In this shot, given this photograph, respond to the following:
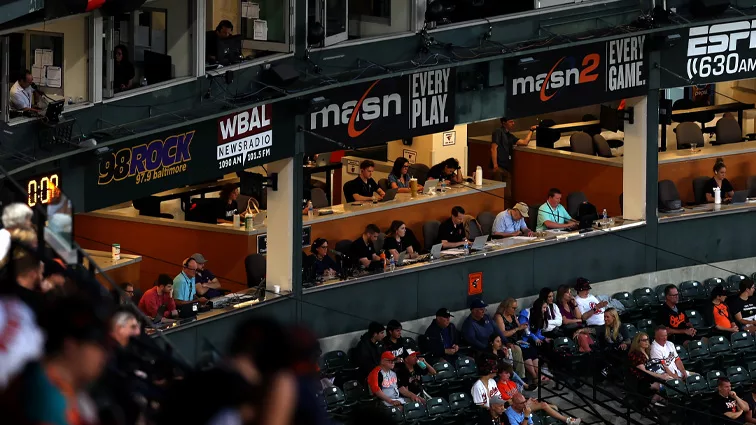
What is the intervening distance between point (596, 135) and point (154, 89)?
9.47 m

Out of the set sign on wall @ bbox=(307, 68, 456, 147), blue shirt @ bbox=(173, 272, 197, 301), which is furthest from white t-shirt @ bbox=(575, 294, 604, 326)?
blue shirt @ bbox=(173, 272, 197, 301)

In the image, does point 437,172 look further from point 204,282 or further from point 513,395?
point 513,395

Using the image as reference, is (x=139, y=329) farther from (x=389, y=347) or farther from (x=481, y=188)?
(x=481, y=188)

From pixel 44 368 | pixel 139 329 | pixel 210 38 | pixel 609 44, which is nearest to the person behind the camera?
pixel 44 368

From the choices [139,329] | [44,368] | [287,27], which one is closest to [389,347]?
[287,27]

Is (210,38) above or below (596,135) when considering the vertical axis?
above

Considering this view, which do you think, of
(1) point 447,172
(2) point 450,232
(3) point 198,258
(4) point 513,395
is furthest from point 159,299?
(1) point 447,172

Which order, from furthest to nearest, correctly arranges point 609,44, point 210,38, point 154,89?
point 609,44
point 210,38
point 154,89

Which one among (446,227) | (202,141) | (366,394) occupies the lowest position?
(366,394)

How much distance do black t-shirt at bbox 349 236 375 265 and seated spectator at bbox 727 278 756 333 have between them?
5.32m

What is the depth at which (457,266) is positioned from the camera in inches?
807

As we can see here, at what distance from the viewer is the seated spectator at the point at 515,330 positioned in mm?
19359

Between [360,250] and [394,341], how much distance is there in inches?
67.5

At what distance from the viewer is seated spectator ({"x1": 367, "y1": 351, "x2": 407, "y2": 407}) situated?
693 inches
